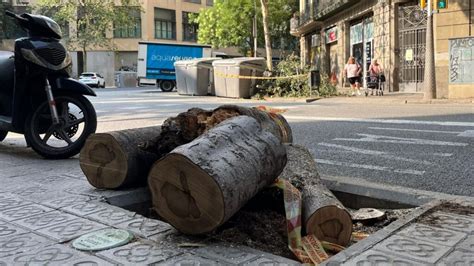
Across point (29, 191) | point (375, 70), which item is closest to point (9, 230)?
point (29, 191)

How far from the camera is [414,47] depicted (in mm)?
21750

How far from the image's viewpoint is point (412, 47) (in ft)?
71.7

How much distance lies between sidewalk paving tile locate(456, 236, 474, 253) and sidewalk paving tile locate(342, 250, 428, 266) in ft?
1.25

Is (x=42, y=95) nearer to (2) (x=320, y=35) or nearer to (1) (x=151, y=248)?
(1) (x=151, y=248)

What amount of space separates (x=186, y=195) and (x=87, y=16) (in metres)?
51.6

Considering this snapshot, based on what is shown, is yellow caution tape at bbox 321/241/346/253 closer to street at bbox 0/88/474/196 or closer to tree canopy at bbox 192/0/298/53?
street at bbox 0/88/474/196

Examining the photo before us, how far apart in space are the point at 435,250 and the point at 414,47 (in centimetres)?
2032

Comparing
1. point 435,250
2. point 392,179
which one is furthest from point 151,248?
point 392,179

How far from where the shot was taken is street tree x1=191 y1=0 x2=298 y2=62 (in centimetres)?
4775

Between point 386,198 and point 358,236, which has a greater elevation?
point 386,198

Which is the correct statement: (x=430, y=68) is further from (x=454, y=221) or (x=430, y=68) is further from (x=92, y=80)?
(x=92, y=80)

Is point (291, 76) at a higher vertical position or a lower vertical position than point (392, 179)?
higher

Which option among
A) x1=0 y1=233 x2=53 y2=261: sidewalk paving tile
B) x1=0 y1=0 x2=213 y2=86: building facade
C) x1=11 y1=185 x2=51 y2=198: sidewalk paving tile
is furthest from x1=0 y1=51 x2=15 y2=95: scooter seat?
x1=0 y1=0 x2=213 y2=86: building facade

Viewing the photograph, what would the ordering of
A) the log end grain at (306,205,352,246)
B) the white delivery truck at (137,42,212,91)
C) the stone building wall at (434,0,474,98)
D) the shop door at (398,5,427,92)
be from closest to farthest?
the log end grain at (306,205,352,246), the stone building wall at (434,0,474,98), the shop door at (398,5,427,92), the white delivery truck at (137,42,212,91)
